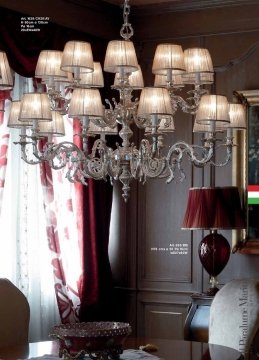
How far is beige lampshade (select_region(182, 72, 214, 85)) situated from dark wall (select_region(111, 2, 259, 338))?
171 centimetres

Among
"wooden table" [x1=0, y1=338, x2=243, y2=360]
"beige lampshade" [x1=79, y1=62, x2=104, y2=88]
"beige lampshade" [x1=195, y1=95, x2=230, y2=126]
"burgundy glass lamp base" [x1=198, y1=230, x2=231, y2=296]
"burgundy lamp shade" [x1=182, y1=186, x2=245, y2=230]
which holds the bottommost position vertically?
"wooden table" [x1=0, y1=338, x2=243, y2=360]

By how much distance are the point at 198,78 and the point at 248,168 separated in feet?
6.15

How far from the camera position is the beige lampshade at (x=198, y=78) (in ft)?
11.5

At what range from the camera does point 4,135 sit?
187 inches

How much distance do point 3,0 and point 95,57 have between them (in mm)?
903

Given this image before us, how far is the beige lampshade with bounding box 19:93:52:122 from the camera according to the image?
3174 millimetres

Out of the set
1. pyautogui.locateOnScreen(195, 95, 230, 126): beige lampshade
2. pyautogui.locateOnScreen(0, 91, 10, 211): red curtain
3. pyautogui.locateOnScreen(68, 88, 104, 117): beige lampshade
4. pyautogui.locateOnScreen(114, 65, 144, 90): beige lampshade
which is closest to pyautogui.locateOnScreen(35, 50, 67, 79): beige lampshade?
pyautogui.locateOnScreen(68, 88, 104, 117): beige lampshade

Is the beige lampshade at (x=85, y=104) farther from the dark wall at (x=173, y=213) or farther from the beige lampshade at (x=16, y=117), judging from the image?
the dark wall at (x=173, y=213)

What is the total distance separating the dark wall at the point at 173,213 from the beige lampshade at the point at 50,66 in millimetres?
2183

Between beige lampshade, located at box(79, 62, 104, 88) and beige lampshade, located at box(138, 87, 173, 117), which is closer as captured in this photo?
beige lampshade, located at box(138, 87, 173, 117)

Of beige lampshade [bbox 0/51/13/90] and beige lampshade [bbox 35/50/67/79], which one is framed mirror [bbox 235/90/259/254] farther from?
beige lampshade [bbox 0/51/13/90]

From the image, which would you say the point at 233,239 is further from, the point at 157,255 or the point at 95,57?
the point at 95,57

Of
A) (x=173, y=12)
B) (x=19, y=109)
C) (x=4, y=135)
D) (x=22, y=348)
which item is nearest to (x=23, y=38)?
(x=4, y=135)

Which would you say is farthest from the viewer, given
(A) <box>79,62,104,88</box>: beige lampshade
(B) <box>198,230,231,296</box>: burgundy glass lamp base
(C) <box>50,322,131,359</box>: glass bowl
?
(B) <box>198,230,231,296</box>: burgundy glass lamp base
